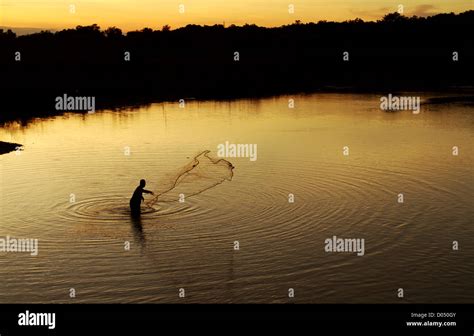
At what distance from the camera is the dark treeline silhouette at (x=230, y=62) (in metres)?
82.1

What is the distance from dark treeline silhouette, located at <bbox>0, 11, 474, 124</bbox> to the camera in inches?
3231

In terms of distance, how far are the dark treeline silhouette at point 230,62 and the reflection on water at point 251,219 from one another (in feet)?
95.3

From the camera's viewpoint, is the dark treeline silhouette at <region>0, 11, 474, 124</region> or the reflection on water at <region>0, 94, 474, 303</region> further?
the dark treeline silhouette at <region>0, 11, 474, 124</region>

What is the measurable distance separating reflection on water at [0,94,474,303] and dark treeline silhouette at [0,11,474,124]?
29.1 m

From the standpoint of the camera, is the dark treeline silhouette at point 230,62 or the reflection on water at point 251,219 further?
the dark treeline silhouette at point 230,62

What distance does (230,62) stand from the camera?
4518 inches

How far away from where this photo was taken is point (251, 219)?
25391 millimetres

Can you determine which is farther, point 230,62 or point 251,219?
point 230,62

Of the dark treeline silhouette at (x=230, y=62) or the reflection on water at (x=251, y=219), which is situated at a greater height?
the dark treeline silhouette at (x=230, y=62)

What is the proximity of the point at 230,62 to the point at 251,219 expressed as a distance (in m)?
91.6

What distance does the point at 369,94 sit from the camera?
249 ft

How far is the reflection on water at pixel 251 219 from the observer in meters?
19.2

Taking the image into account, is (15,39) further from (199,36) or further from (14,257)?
(14,257)
